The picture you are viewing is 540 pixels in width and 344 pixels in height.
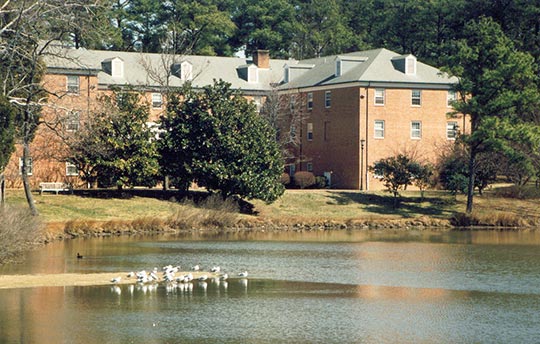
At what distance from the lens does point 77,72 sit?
240 ft

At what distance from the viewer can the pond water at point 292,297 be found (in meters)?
26.6

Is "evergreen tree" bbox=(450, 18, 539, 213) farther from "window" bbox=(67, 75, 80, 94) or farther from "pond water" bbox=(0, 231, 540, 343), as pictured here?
"window" bbox=(67, 75, 80, 94)

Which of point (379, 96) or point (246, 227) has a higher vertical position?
point (379, 96)

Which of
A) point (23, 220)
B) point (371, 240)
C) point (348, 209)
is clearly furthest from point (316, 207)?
point (23, 220)

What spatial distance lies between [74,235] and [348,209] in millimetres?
19850

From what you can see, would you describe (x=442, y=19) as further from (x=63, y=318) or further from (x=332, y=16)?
(x=63, y=318)

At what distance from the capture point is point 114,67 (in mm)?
81500

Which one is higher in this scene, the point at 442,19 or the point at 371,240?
the point at 442,19

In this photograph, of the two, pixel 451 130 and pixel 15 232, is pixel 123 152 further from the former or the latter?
pixel 451 130

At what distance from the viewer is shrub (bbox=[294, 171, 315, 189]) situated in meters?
75.9

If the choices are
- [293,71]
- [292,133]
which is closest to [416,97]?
[292,133]

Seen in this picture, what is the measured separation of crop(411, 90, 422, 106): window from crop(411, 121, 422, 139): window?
1445mm

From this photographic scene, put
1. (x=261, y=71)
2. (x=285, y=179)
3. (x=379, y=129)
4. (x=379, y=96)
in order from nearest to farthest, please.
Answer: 1. (x=285, y=179)
2. (x=379, y=96)
3. (x=379, y=129)
4. (x=261, y=71)

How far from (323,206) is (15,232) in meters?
29.3
